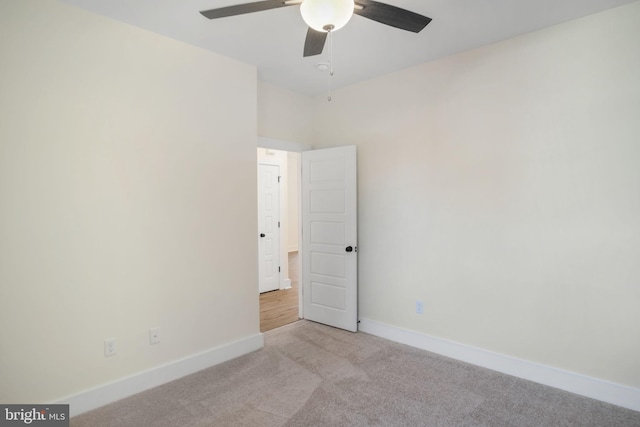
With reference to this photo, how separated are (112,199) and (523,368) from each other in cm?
356

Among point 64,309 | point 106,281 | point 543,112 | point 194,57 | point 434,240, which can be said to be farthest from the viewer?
point 434,240

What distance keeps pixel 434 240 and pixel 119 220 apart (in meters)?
2.78

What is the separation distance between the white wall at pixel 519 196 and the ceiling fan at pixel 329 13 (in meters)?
1.29

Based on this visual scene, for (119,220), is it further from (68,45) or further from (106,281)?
(68,45)

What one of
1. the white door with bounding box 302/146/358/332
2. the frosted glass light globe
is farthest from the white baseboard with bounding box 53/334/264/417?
the frosted glass light globe

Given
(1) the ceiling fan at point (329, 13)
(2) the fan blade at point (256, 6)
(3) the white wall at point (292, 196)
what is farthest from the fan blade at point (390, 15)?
(3) the white wall at point (292, 196)

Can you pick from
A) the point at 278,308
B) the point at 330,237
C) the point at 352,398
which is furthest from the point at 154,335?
the point at 278,308

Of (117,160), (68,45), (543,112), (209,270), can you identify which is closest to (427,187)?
(543,112)

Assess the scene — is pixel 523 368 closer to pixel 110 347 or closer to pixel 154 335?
pixel 154 335

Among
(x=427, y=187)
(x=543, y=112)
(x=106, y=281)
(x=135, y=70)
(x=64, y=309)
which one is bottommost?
(x=64, y=309)

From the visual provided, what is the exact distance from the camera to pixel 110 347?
247 cm

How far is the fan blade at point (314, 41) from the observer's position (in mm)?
2015

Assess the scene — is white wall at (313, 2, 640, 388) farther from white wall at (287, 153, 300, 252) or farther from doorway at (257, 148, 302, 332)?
white wall at (287, 153, 300, 252)

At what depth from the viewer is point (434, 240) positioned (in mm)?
3277
